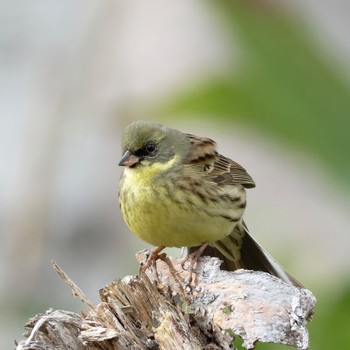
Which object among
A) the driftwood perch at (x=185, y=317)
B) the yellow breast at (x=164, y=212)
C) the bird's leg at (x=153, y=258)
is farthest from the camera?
the yellow breast at (x=164, y=212)

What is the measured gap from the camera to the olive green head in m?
4.43

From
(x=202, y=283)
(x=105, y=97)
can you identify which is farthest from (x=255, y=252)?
(x=105, y=97)

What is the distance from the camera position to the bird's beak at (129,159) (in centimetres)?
438

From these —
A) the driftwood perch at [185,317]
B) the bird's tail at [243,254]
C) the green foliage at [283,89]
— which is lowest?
the bird's tail at [243,254]

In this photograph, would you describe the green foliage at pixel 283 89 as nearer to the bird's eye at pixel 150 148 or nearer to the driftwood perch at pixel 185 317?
the bird's eye at pixel 150 148

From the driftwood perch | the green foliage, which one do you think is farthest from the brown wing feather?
the driftwood perch

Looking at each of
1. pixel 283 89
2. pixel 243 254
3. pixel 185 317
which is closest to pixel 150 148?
pixel 243 254

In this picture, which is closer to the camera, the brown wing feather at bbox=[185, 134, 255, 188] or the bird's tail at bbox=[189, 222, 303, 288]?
the bird's tail at bbox=[189, 222, 303, 288]

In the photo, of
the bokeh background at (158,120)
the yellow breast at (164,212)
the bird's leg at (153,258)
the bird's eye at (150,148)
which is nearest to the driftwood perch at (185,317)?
the bird's leg at (153,258)

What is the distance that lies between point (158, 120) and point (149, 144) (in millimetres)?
161

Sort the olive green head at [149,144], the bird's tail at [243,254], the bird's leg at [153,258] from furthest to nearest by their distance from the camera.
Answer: the olive green head at [149,144], the bird's tail at [243,254], the bird's leg at [153,258]

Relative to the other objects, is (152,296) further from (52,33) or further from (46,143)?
(52,33)

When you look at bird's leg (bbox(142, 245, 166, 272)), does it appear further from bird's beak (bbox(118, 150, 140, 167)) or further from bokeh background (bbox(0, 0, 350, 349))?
bird's beak (bbox(118, 150, 140, 167))

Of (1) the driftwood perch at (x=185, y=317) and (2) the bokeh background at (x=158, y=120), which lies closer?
(1) the driftwood perch at (x=185, y=317)
